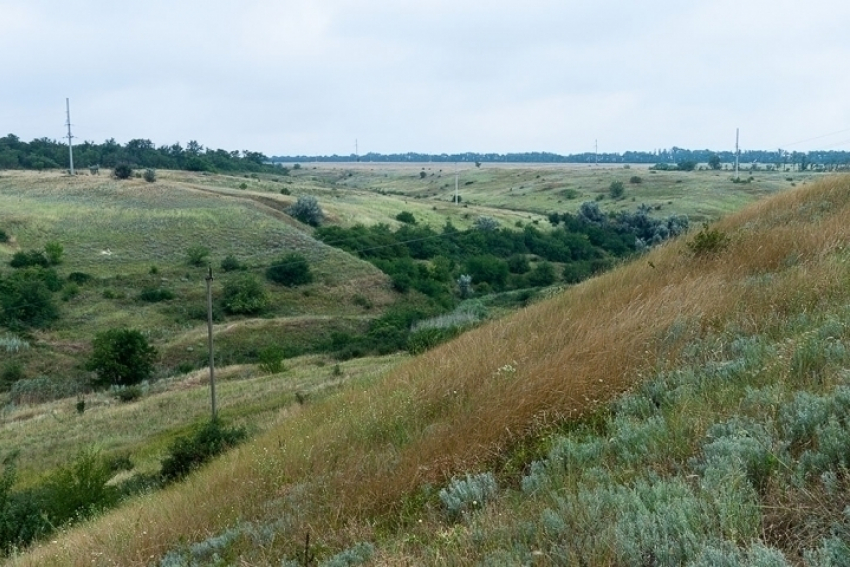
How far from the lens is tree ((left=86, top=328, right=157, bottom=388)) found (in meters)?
34.8

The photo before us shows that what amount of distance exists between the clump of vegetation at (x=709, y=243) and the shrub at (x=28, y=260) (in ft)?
171

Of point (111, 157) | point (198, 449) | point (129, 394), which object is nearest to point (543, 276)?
point (129, 394)

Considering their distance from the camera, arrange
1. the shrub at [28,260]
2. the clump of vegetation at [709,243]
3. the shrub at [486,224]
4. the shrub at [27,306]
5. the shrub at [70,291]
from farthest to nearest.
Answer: the shrub at [486,224] → the shrub at [28,260] → the shrub at [70,291] → the shrub at [27,306] → the clump of vegetation at [709,243]

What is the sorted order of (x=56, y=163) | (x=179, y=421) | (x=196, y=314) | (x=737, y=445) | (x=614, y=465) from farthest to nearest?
(x=56, y=163), (x=196, y=314), (x=179, y=421), (x=614, y=465), (x=737, y=445)

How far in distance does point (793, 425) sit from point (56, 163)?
11974 centimetres

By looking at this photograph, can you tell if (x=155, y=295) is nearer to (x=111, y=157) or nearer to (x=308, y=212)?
(x=308, y=212)

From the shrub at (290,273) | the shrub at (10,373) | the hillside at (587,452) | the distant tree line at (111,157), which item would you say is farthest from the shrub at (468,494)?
the distant tree line at (111,157)

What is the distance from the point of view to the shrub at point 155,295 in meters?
48.4

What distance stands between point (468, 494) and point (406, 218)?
77762 millimetres

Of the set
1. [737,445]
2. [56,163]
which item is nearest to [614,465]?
[737,445]

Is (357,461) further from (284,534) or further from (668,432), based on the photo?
(668,432)

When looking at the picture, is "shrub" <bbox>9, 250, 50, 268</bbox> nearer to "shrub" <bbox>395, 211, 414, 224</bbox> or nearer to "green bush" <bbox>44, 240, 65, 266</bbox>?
"green bush" <bbox>44, 240, 65, 266</bbox>

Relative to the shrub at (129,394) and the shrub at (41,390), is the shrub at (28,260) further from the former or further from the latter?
the shrub at (129,394)

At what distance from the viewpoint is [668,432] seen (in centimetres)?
419
